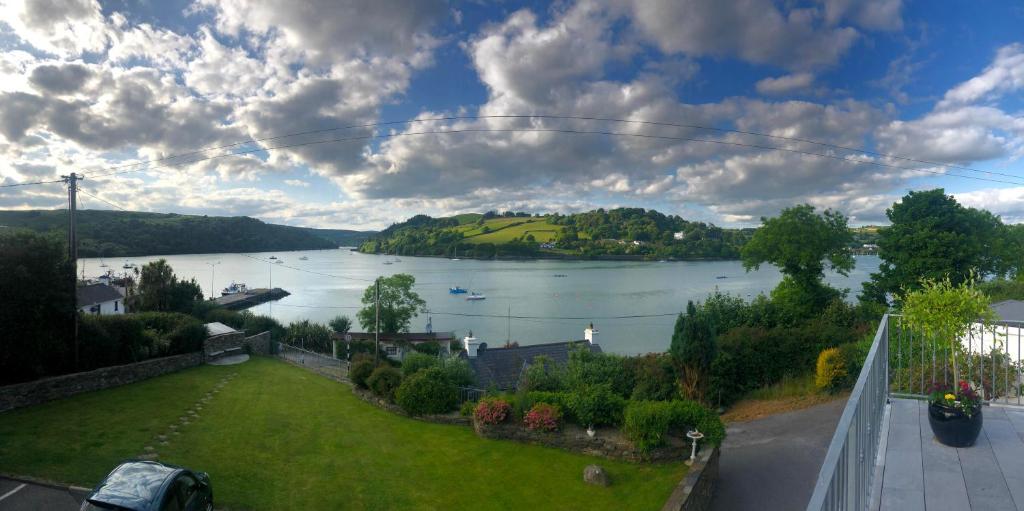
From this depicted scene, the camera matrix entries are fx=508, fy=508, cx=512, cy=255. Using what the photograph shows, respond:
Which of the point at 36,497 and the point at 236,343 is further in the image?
the point at 236,343

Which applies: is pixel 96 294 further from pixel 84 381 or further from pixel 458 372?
pixel 458 372

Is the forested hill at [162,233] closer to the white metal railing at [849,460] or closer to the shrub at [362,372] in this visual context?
the shrub at [362,372]

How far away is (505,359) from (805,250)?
61.5 feet

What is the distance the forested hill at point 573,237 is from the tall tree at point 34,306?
94247mm

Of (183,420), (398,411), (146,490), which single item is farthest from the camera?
(398,411)

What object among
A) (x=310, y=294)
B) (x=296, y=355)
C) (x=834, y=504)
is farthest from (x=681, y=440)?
(x=310, y=294)

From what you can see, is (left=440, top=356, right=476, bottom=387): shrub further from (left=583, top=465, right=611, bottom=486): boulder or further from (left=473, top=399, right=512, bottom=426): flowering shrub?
(left=583, top=465, right=611, bottom=486): boulder

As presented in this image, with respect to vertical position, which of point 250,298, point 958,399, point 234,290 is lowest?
point 250,298

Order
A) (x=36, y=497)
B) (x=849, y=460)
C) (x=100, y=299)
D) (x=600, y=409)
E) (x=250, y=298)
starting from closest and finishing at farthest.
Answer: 1. (x=849, y=460)
2. (x=36, y=497)
3. (x=600, y=409)
4. (x=100, y=299)
5. (x=250, y=298)

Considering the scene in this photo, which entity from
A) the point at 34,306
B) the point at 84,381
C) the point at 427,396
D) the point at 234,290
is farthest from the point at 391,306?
the point at 234,290

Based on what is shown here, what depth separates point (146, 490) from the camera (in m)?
6.83

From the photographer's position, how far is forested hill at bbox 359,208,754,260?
110250 millimetres

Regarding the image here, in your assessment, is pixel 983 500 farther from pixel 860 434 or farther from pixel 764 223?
pixel 764 223

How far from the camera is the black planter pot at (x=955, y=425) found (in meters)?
4.44
